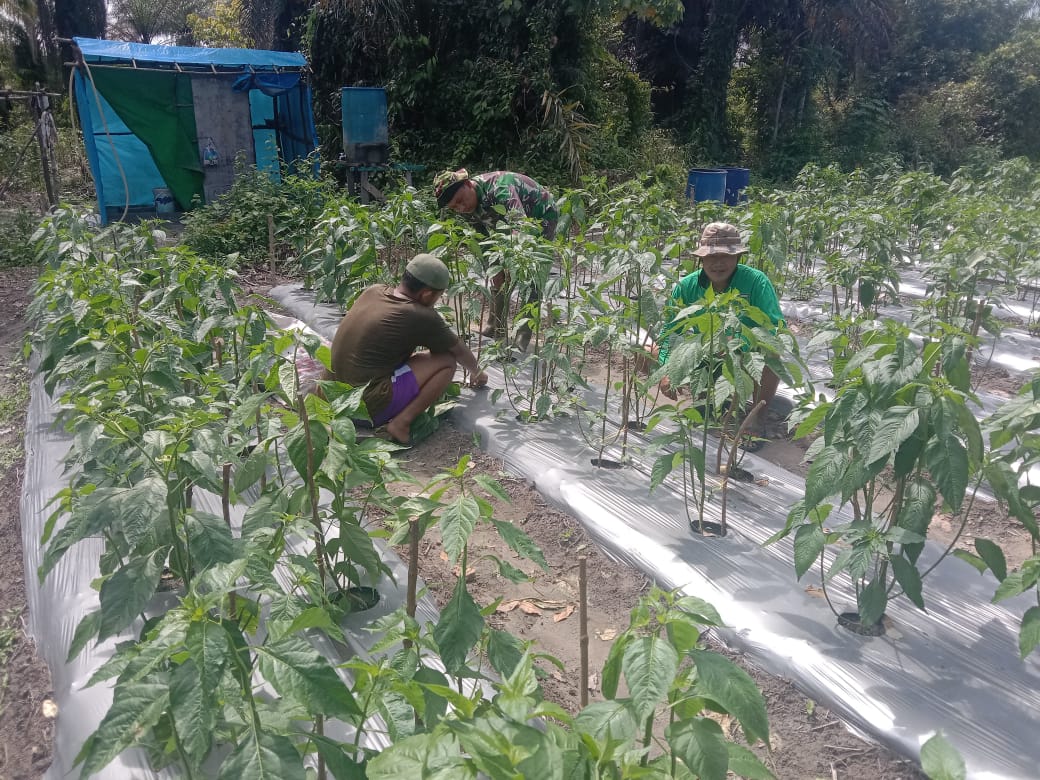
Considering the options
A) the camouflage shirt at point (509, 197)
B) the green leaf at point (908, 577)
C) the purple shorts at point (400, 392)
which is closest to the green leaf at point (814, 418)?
the green leaf at point (908, 577)

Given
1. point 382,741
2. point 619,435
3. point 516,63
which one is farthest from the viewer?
point 516,63

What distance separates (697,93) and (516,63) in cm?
677

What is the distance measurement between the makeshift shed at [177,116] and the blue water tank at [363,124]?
658 millimetres

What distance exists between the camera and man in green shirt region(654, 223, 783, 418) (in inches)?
145

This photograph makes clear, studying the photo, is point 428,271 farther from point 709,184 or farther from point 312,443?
point 709,184

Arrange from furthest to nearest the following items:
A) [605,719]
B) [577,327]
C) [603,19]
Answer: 1. [603,19]
2. [577,327]
3. [605,719]

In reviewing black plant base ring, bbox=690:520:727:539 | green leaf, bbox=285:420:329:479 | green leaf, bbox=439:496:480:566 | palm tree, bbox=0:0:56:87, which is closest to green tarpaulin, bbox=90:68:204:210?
black plant base ring, bbox=690:520:727:539

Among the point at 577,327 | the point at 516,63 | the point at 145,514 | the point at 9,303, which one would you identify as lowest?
the point at 9,303

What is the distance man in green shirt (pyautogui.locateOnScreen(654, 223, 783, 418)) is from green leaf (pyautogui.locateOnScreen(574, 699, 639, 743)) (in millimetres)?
2514

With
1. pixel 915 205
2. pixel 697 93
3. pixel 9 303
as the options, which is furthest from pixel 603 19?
pixel 9 303

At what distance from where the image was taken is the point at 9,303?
6.62m

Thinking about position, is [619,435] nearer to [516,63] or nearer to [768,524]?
[768,524]

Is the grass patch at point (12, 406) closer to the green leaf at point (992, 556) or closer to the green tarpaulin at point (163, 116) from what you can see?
the green leaf at point (992, 556)

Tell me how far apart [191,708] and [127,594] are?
0.55 m
